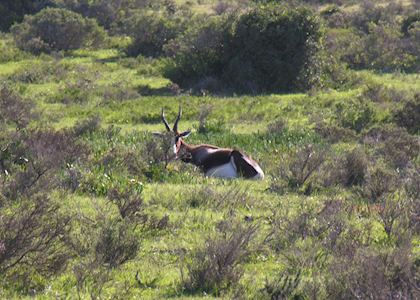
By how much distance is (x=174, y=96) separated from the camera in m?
21.9

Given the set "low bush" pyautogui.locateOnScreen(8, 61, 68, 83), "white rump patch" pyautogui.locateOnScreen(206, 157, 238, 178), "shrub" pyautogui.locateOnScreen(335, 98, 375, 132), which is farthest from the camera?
"low bush" pyautogui.locateOnScreen(8, 61, 68, 83)

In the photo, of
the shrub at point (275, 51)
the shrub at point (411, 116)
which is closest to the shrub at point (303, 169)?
the shrub at point (411, 116)

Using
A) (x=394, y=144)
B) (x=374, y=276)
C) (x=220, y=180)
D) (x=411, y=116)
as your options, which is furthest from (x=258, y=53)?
(x=374, y=276)

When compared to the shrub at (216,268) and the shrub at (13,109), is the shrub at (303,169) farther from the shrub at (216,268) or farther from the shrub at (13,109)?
the shrub at (13,109)

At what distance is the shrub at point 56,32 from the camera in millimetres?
31281

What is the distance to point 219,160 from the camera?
42.7ft

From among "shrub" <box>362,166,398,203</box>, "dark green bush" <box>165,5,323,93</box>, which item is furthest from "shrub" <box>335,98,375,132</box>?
"shrub" <box>362,166,398,203</box>

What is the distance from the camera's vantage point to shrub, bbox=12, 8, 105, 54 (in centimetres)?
3128

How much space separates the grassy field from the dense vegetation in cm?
3

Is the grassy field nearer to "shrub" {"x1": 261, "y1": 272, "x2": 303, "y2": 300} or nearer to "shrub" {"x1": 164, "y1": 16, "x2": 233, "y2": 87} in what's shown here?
"shrub" {"x1": 261, "y1": 272, "x2": 303, "y2": 300}

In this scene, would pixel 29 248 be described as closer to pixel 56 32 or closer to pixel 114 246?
pixel 114 246

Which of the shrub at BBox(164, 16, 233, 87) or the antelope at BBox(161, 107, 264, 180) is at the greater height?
the antelope at BBox(161, 107, 264, 180)

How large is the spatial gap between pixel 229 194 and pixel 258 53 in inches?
543

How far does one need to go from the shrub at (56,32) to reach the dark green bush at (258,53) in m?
7.91
